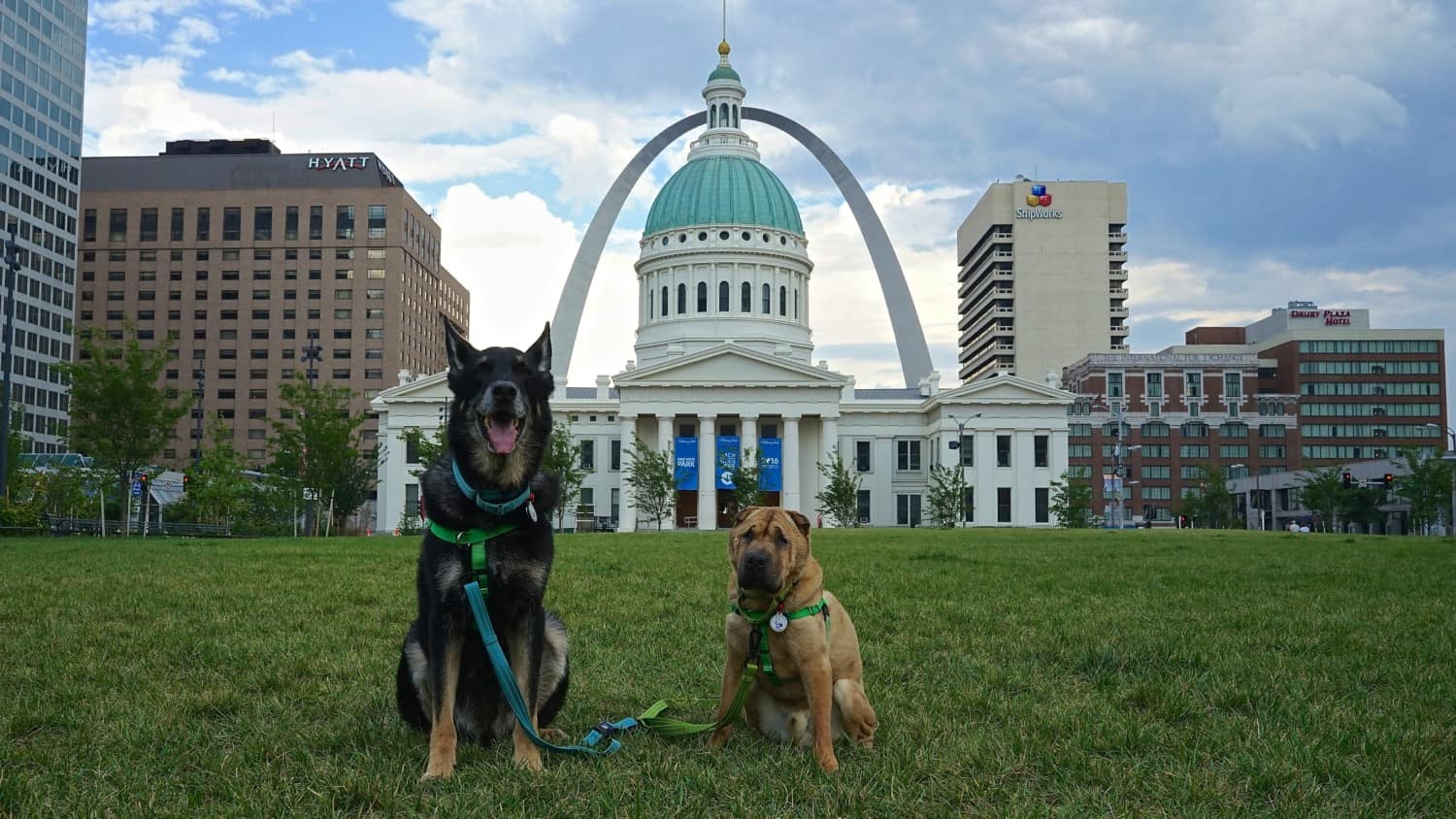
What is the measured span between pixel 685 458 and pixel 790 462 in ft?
25.6

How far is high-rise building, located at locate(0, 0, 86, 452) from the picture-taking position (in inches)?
3807

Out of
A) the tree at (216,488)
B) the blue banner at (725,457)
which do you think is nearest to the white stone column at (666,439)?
the blue banner at (725,457)

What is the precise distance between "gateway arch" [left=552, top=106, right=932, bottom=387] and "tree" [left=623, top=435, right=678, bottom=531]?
20552mm

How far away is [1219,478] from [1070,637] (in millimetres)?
97336

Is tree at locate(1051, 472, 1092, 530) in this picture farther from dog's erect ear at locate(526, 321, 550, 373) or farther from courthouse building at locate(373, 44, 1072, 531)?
dog's erect ear at locate(526, 321, 550, 373)

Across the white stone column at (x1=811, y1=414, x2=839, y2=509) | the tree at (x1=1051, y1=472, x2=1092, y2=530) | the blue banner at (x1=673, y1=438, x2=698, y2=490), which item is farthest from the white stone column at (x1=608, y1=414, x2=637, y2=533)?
the tree at (x1=1051, y1=472, x2=1092, y2=530)

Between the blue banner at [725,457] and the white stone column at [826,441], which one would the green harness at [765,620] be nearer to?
the blue banner at [725,457]

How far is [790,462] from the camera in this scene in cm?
8688

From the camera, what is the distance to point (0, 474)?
120 feet

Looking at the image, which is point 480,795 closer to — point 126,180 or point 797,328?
point 797,328

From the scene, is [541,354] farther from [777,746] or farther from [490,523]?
[777,746]

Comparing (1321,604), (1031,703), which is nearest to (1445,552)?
(1321,604)

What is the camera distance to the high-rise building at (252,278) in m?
141

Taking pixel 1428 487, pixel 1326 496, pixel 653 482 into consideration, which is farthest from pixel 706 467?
pixel 1428 487
